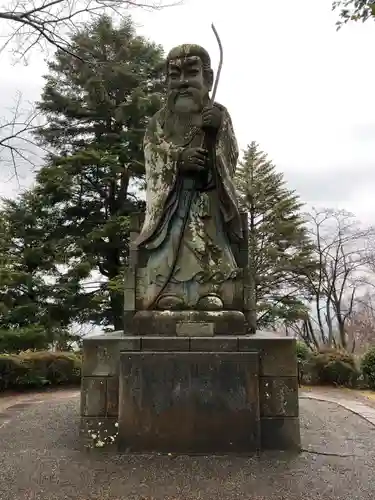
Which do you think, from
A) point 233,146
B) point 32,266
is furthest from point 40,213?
point 233,146

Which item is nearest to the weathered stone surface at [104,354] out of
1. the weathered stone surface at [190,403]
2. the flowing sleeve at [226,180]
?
the weathered stone surface at [190,403]

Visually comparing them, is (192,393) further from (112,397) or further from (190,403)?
(112,397)

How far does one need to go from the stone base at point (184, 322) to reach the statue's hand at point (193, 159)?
58.9 inches

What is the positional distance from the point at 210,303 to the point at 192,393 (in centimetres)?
98

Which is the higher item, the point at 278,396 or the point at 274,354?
the point at 274,354

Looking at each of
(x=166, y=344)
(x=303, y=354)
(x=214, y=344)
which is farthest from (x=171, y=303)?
(x=303, y=354)

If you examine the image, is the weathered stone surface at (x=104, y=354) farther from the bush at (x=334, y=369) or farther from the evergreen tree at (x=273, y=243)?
the evergreen tree at (x=273, y=243)

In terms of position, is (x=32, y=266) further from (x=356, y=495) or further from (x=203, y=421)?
(x=356, y=495)

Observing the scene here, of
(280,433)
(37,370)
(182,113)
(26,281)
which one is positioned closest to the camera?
(280,433)

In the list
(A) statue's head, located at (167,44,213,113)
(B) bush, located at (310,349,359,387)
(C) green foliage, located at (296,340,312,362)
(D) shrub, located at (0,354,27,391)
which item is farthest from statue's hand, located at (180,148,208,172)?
(B) bush, located at (310,349,359,387)

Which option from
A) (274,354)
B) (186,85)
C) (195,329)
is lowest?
(274,354)

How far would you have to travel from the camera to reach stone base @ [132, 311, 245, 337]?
4695 millimetres

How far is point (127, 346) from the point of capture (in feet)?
14.7

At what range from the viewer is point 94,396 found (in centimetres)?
442
